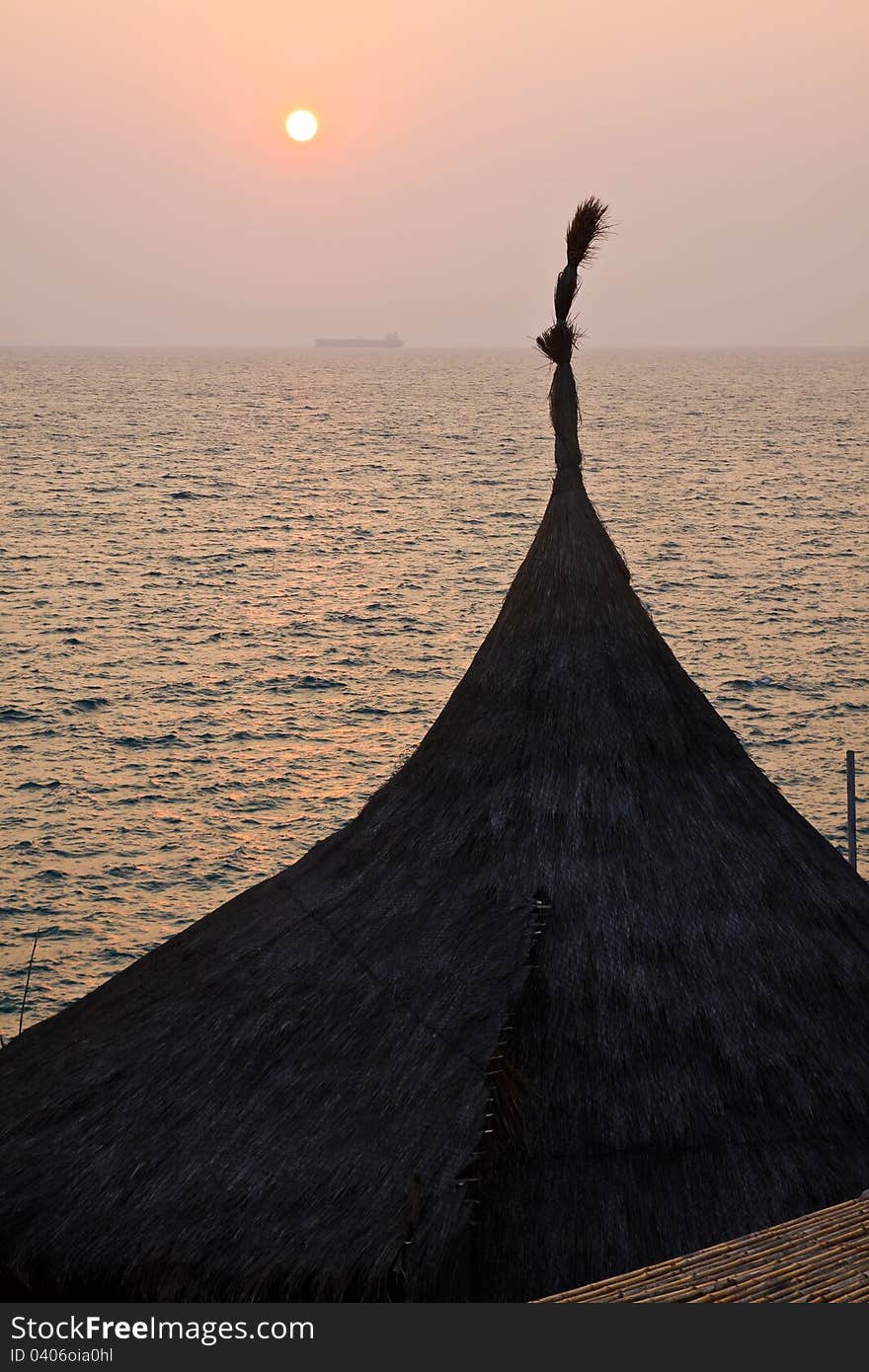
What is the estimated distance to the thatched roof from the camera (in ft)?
24.9

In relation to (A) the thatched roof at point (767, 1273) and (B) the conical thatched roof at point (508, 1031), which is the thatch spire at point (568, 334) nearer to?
(B) the conical thatched roof at point (508, 1031)

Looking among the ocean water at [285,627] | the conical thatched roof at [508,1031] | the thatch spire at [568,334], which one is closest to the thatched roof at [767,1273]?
the conical thatched roof at [508,1031]

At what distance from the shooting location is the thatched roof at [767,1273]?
299 inches

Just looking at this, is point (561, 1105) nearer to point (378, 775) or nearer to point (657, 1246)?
point (657, 1246)

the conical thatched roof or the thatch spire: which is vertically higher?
the thatch spire

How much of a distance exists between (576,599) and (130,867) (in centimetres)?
1951

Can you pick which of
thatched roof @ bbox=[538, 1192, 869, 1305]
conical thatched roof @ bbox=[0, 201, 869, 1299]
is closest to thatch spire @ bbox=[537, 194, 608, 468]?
conical thatched roof @ bbox=[0, 201, 869, 1299]

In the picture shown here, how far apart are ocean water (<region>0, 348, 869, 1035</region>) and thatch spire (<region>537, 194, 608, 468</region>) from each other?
48.6 feet

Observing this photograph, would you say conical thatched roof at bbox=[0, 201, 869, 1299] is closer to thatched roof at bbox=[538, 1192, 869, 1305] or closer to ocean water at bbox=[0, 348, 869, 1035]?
thatched roof at bbox=[538, 1192, 869, 1305]

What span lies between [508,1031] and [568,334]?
6260 millimetres

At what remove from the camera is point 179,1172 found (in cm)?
1009

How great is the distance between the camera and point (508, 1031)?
9711 mm

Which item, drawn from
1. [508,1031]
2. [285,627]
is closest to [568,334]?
[508,1031]
